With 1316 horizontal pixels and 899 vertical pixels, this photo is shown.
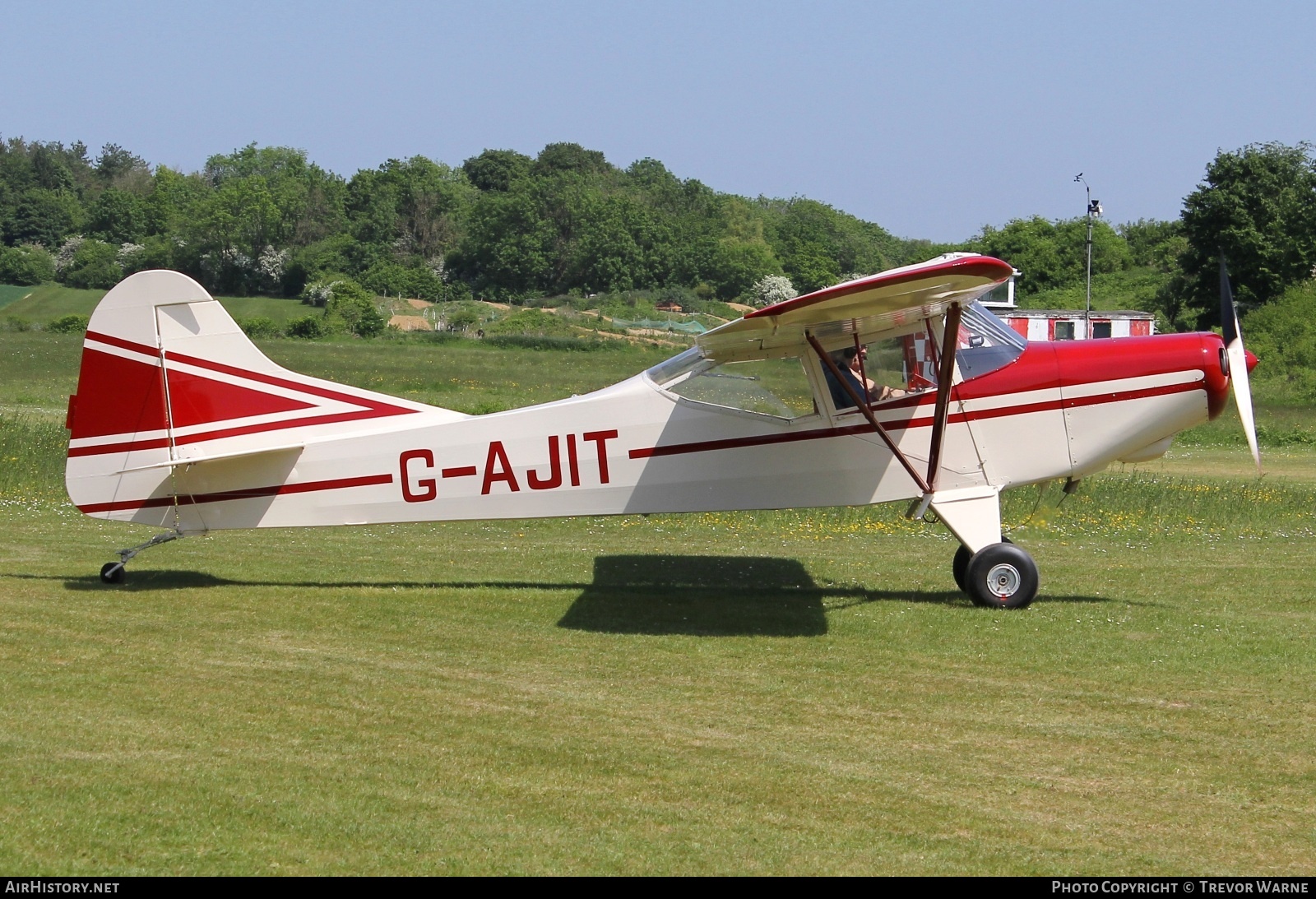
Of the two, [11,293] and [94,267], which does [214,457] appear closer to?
[11,293]

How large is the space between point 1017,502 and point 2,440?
13.7 metres

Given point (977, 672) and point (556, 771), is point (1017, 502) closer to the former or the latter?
point (977, 672)

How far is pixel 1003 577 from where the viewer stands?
8953 millimetres

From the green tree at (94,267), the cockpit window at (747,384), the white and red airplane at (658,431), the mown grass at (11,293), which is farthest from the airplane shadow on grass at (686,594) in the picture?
the green tree at (94,267)

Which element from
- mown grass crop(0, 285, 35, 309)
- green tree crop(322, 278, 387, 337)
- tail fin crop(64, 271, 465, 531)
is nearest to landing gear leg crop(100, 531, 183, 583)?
tail fin crop(64, 271, 465, 531)

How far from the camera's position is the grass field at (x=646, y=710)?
180 inches

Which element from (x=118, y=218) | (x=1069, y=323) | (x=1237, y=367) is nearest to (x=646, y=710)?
(x=1237, y=367)

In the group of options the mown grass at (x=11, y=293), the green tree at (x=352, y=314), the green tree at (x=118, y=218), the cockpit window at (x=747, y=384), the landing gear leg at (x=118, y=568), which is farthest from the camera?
the green tree at (x=118, y=218)

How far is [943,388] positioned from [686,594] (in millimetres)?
2597

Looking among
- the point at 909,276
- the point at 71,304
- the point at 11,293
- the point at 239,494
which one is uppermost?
the point at 11,293

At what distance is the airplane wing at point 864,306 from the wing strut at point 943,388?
139 millimetres

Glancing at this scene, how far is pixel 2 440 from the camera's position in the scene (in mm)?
17547

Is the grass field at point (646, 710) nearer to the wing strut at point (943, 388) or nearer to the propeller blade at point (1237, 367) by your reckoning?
the wing strut at point (943, 388)

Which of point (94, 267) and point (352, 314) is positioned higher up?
point (94, 267)
